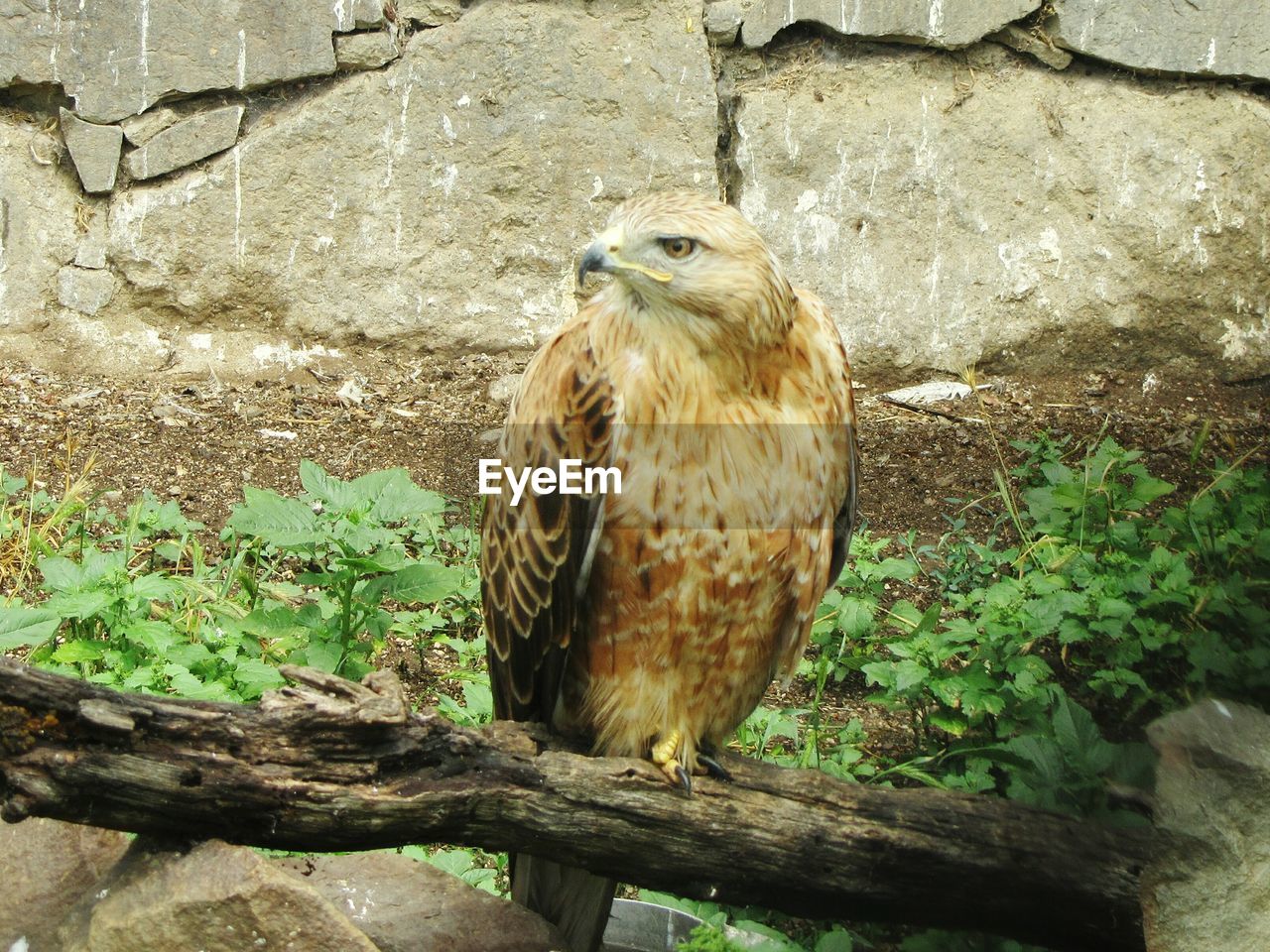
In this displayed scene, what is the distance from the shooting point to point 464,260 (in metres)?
6.21

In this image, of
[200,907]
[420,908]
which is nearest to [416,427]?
[420,908]

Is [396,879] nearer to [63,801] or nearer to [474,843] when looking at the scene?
[474,843]

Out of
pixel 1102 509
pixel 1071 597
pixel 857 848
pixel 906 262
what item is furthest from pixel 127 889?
pixel 906 262

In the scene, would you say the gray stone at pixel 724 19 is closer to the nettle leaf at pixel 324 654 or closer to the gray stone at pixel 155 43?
the gray stone at pixel 155 43

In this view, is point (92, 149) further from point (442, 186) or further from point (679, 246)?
point (679, 246)

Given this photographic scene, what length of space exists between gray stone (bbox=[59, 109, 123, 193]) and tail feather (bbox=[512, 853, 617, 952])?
13.2ft

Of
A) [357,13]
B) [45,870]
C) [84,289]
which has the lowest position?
[45,870]

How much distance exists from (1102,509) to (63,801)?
3.32 m

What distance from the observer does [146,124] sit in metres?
5.93

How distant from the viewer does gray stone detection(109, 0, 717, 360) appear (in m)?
6.00

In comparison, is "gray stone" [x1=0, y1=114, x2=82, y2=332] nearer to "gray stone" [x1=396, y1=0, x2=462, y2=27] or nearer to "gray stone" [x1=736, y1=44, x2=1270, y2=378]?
"gray stone" [x1=396, y1=0, x2=462, y2=27]

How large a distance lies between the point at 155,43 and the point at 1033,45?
383cm

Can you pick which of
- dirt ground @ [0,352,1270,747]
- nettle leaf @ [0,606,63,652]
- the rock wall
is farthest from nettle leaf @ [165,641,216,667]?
the rock wall

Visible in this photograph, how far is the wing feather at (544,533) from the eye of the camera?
2.96m
